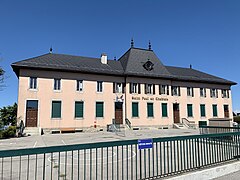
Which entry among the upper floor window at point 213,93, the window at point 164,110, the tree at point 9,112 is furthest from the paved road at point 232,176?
the tree at point 9,112

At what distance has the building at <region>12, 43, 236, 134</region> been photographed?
74.2ft

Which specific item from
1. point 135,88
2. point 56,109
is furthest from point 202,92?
point 56,109

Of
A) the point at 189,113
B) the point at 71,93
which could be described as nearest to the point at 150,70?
the point at 189,113

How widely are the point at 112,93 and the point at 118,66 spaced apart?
5.49m

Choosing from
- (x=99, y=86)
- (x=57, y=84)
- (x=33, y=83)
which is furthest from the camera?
(x=99, y=86)

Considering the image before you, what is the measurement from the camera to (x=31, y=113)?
22.1 meters

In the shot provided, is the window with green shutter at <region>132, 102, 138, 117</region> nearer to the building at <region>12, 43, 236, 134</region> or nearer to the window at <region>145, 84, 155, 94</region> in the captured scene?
the building at <region>12, 43, 236, 134</region>

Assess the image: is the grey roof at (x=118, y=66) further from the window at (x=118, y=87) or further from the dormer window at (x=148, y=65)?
the window at (x=118, y=87)

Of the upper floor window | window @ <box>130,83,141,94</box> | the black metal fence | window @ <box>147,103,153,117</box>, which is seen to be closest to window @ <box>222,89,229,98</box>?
the upper floor window

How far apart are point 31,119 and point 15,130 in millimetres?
2276

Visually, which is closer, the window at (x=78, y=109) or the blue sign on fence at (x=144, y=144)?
the blue sign on fence at (x=144, y=144)

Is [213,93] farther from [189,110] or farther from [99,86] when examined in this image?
[99,86]

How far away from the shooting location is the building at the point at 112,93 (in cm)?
2262

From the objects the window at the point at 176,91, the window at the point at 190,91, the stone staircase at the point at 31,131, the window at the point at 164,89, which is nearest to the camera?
the stone staircase at the point at 31,131
